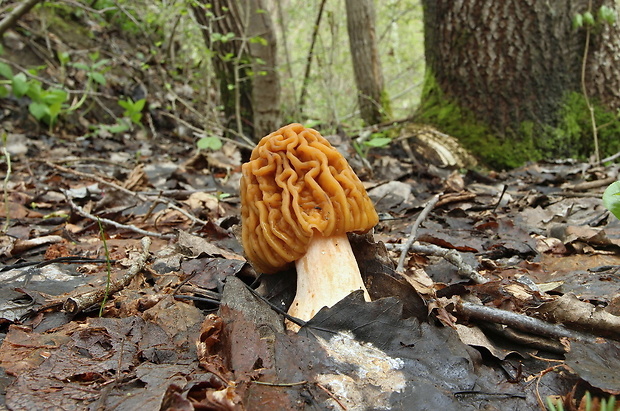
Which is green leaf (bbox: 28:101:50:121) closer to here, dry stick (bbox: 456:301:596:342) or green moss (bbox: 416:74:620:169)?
green moss (bbox: 416:74:620:169)

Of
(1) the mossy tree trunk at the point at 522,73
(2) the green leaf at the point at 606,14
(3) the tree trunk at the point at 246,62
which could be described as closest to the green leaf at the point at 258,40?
(3) the tree trunk at the point at 246,62

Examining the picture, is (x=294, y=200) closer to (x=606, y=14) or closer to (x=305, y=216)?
(x=305, y=216)

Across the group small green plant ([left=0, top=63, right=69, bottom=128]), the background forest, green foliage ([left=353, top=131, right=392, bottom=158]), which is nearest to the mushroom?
green foliage ([left=353, top=131, right=392, bottom=158])

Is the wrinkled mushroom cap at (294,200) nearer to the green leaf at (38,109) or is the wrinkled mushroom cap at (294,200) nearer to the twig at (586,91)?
the twig at (586,91)

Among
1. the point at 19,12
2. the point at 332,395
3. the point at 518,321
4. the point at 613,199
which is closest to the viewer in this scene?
the point at 332,395

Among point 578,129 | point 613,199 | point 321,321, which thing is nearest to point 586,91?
point 578,129

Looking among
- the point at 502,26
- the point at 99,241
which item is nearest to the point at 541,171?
the point at 502,26

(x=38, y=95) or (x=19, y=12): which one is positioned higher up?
(x=19, y=12)
